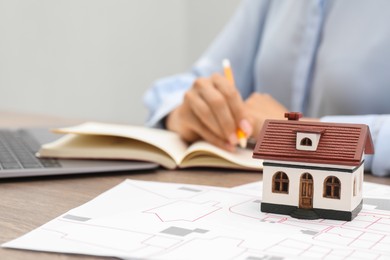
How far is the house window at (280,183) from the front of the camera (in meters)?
0.50

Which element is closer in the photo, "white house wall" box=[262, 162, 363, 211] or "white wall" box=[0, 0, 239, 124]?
"white house wall" box=[262, 162, 363, 211]

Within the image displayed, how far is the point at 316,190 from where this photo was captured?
487mm

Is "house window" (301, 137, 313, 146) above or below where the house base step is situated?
above

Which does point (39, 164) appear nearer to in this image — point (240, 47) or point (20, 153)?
point (20, 153)

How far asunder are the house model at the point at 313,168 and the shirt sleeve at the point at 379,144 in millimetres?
218

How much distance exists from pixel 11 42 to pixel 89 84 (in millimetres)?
338

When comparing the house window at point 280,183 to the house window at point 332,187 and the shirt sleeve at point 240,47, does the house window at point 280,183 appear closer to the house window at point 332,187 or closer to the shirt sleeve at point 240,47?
the house window at point 332,187

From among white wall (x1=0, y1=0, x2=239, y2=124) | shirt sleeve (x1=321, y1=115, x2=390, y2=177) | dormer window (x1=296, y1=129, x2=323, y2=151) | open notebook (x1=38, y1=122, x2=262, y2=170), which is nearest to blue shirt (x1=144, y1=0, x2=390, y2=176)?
shirt sleeve (x1=321, y1=115, x2=390, y2=177)

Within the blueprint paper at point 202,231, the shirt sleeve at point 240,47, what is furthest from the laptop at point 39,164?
the shirt sleeve at point 240,47

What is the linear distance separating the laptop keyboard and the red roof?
0.94 ft

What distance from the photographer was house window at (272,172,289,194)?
0.50 meters

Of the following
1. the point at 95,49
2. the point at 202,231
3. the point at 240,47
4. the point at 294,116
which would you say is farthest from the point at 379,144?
the point at 95,49

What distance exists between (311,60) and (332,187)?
645 mm

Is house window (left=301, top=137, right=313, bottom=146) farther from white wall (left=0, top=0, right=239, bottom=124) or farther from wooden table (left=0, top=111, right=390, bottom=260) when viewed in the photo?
white wall (left=0, top=0, right=239, bottom=124)
